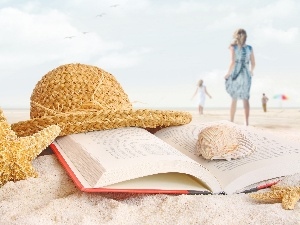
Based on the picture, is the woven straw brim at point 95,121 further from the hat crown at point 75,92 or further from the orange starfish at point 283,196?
the orange starfish at point 283,196

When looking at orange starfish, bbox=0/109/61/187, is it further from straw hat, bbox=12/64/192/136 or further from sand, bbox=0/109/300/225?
straw hat, bbox=12/64/192/136

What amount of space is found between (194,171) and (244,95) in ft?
17.6

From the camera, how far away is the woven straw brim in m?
2.77

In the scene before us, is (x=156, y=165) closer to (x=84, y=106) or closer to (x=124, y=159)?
(x=124, y=159)

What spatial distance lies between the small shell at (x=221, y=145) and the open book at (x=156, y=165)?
1.4 inches

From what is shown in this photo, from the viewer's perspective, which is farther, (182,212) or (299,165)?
(299,165)

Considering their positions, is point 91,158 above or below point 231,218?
above

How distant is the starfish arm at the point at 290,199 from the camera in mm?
1880

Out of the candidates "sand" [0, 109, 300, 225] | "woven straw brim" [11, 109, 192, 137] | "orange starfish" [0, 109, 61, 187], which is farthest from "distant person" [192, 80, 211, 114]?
"sand" [0, 109, 300, 225]

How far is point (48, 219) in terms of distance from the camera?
185cm

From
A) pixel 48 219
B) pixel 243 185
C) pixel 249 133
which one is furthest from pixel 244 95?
pixel 48 219

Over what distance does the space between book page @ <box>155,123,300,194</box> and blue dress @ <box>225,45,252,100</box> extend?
4.54 m

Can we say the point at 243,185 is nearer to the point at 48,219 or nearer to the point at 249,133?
the point at 249,133

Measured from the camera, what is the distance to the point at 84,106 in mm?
3164
